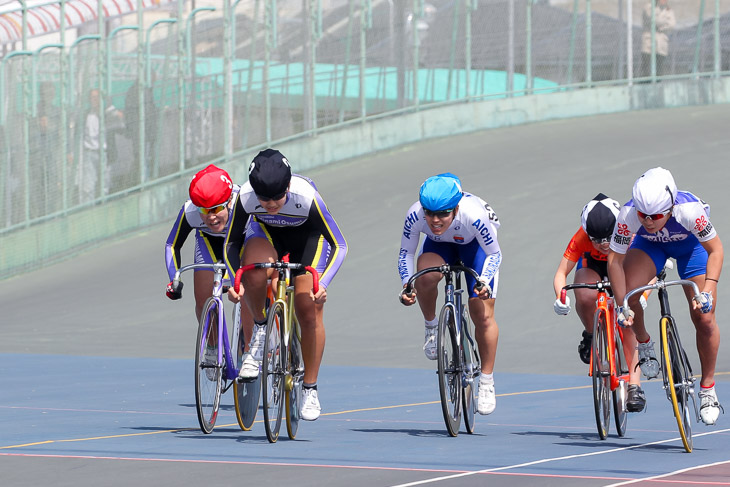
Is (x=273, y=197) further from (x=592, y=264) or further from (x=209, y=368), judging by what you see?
(x=592, y=264)

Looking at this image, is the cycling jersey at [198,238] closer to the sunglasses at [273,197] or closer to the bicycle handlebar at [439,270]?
the sunglasses at [273,197]

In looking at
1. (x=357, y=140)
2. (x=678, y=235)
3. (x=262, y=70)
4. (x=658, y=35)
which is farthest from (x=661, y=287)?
(x=658, y=35)

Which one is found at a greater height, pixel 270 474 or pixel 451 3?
pixel 451 3

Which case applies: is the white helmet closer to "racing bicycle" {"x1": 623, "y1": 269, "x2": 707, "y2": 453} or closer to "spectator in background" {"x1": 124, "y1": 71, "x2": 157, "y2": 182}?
"racing bicycle" {"x1": 623, "y1": 269, "x2": 707, "y2": 453}

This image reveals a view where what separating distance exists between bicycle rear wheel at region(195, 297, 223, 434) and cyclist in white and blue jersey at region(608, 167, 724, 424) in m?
2.20

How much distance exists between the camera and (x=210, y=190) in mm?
7758

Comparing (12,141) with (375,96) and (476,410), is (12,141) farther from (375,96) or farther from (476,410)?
(476,410)

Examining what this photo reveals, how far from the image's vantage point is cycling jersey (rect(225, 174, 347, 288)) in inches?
296

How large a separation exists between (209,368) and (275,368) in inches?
16.7

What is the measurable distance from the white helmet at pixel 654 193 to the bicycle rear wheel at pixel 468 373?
1.41 metres

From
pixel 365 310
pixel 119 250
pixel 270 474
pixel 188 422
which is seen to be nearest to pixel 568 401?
pixel 188 422

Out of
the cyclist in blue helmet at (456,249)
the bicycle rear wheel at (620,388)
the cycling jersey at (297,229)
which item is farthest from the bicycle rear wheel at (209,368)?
the bicycle rear wheel at (620,388)

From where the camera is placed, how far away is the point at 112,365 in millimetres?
11836

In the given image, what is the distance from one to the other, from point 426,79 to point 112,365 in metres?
12.0
